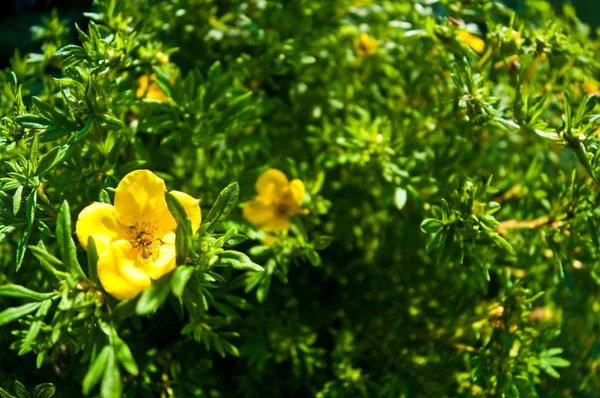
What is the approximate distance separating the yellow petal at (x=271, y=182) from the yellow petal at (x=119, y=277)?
0.75 m

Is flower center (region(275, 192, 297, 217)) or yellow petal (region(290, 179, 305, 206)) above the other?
yellow petal (region(290, 179, 305, 206))

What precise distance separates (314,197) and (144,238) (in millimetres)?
715

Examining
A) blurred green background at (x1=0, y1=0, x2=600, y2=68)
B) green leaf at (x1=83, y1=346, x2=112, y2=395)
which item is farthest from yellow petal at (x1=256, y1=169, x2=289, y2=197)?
blurred green background at (x1=0, y1=0, x2=600, y2=68)

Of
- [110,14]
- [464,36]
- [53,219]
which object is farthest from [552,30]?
[53,219]

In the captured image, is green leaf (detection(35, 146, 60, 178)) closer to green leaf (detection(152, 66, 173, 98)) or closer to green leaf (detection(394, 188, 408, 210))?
green leaf (detection(152, 66, 173, 98))

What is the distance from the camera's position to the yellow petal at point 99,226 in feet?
4.17

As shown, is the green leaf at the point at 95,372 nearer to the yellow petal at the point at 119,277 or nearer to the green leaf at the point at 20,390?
the yellow petal at the point at 119,277

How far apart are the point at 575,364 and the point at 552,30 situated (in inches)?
54.5

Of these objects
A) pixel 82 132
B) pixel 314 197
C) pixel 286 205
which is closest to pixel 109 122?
pixel 82 132

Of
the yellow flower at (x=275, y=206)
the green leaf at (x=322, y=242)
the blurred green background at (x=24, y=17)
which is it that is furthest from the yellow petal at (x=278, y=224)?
the blurred green background at (x=24, y=17)

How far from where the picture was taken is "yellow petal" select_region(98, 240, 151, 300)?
3.77 ft

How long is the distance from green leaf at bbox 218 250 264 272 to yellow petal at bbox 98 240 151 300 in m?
0.17

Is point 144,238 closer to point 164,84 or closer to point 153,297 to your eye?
point 153,297

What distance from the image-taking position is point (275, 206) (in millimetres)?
1891
